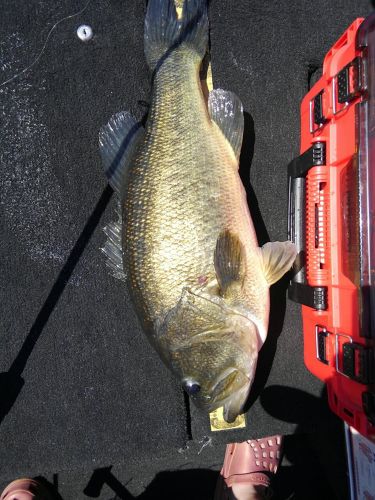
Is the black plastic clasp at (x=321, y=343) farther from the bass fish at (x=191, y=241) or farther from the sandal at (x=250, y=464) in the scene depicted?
the sandal at (x=250, y=464)

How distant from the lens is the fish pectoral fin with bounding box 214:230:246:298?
4.21 ft

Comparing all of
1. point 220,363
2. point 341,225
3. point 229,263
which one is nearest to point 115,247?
point 229,263

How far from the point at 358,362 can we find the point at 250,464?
1.01m

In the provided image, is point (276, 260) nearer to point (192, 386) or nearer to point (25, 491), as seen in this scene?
point (192, 386)

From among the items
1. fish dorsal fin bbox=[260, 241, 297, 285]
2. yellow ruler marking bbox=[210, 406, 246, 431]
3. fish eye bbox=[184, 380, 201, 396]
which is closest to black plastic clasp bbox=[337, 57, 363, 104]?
fish dorsal fin bbox=[260, 241, 297, 285]

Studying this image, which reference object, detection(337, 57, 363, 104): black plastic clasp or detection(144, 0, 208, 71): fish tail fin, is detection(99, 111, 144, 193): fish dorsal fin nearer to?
detection(144, 0, 208, 71): fish tail fin

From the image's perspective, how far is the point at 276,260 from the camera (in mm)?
1414

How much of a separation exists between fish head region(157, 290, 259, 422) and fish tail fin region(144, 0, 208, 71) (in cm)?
89

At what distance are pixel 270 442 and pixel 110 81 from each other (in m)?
1.82

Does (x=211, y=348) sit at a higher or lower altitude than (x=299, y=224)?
lower

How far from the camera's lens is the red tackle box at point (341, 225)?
4.05ft

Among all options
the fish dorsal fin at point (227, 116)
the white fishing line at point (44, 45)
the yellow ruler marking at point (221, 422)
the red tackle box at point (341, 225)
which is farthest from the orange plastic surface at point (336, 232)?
the white fishing line at point (44, 45)

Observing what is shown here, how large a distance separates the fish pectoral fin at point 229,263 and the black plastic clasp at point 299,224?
0.30 m

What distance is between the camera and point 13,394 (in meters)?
1.71
